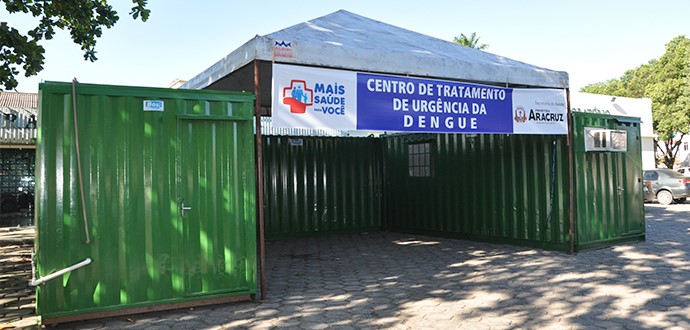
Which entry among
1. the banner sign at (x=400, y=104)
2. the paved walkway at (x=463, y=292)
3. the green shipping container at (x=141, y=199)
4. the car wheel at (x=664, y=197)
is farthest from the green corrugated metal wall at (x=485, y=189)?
the car wheel at (x=664, y=197)

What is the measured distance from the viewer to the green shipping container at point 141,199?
15.6ft

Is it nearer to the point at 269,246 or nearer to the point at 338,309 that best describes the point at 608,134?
the point at 338,309

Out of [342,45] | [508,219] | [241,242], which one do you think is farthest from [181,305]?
[508,219]

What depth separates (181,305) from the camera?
522cm

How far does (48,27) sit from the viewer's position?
28.6 ft

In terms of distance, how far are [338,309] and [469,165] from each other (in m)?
5.93

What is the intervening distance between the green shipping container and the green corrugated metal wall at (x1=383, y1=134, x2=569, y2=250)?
222 inches

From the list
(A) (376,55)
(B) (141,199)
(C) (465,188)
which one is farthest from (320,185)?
(B) (141,199)

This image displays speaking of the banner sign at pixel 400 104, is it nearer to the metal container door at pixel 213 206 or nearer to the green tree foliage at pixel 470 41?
the metal container door at pixel 213 206

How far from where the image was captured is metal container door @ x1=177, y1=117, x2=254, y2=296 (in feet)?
17.2

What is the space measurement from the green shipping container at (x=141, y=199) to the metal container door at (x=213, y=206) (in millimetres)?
11

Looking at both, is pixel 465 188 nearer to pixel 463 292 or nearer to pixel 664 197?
pixel 463 292

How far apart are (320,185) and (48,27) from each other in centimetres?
653

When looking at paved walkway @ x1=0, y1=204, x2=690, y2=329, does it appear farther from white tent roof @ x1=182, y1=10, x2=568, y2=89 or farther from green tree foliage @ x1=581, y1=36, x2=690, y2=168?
green tree foliage @ x1=581, y1=36, x2=690, y2=168
